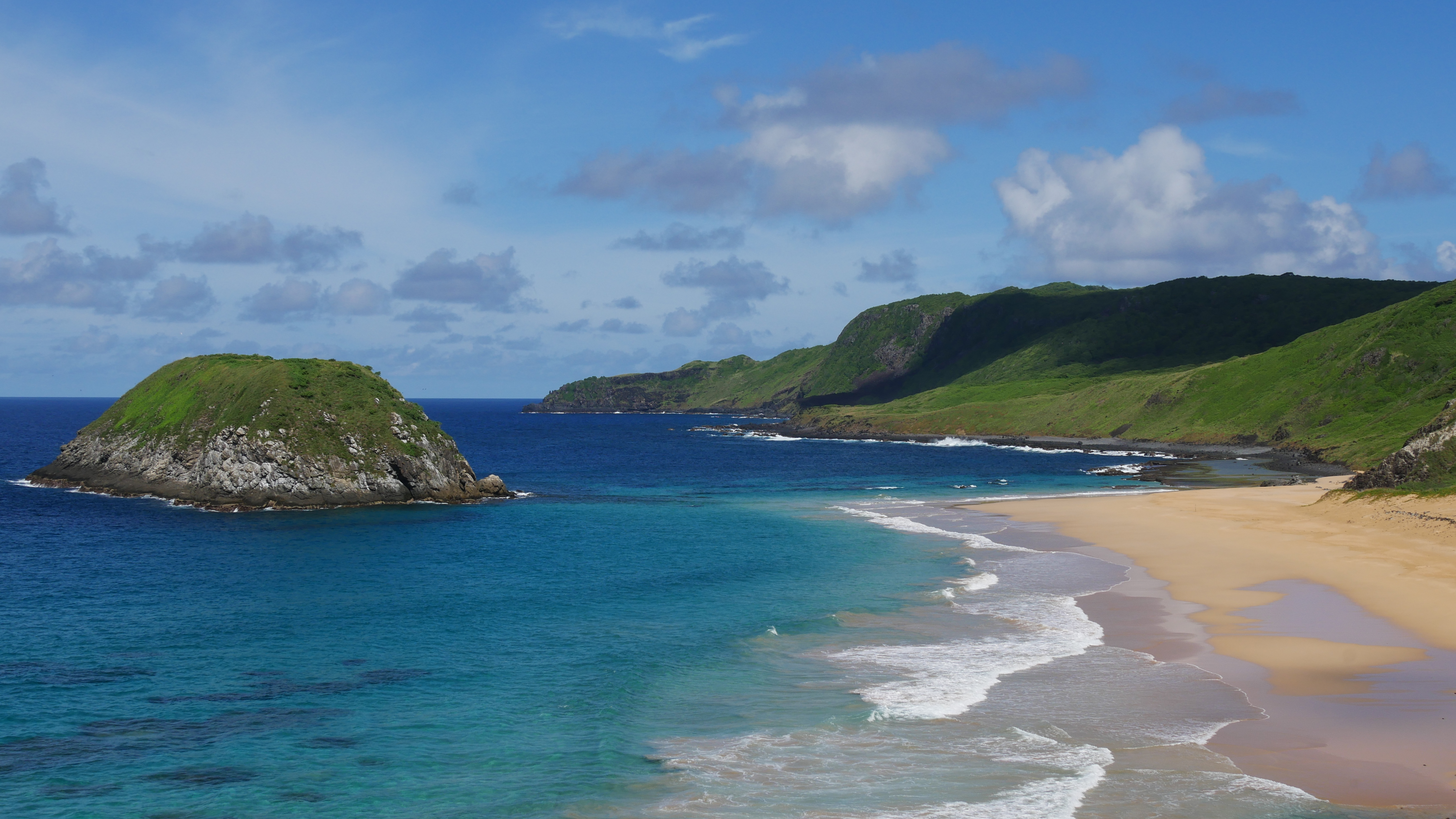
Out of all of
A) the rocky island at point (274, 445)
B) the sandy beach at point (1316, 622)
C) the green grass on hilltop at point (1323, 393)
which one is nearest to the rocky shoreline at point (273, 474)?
the rocky island at point (274, 445)

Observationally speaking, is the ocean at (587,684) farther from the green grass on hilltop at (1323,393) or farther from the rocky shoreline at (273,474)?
the green grass on hilltop at (1323,393)

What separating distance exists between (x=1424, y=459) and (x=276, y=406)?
87.5 metres

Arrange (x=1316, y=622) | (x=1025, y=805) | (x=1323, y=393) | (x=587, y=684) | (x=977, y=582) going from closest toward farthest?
(x=1025, y=805) < (x=587, y=684) < (x=1316, y=622) < (x=977, y=582) < (x=1323, y=393)

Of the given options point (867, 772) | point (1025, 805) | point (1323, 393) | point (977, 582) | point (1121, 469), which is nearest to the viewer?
point (1025, 805)

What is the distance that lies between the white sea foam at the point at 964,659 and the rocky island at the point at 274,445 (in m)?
57.9

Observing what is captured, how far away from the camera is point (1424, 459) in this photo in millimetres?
61250

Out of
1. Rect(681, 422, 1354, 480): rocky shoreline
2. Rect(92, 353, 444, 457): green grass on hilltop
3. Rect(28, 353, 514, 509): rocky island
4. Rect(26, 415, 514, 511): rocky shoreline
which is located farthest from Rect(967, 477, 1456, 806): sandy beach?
Rect(92, 353, 444, 457): green grass on hilltop

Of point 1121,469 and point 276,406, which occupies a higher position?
point 276,406

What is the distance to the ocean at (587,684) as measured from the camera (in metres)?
19.9

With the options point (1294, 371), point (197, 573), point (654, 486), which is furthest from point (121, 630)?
point (1294, 371)

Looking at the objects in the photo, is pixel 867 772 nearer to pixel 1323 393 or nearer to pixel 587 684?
pixel 587 684

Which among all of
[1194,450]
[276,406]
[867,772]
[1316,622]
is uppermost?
[276,406]

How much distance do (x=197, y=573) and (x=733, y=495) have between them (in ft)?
180

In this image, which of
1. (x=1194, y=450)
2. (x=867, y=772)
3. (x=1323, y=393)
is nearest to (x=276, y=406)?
(x=867, y=772)
